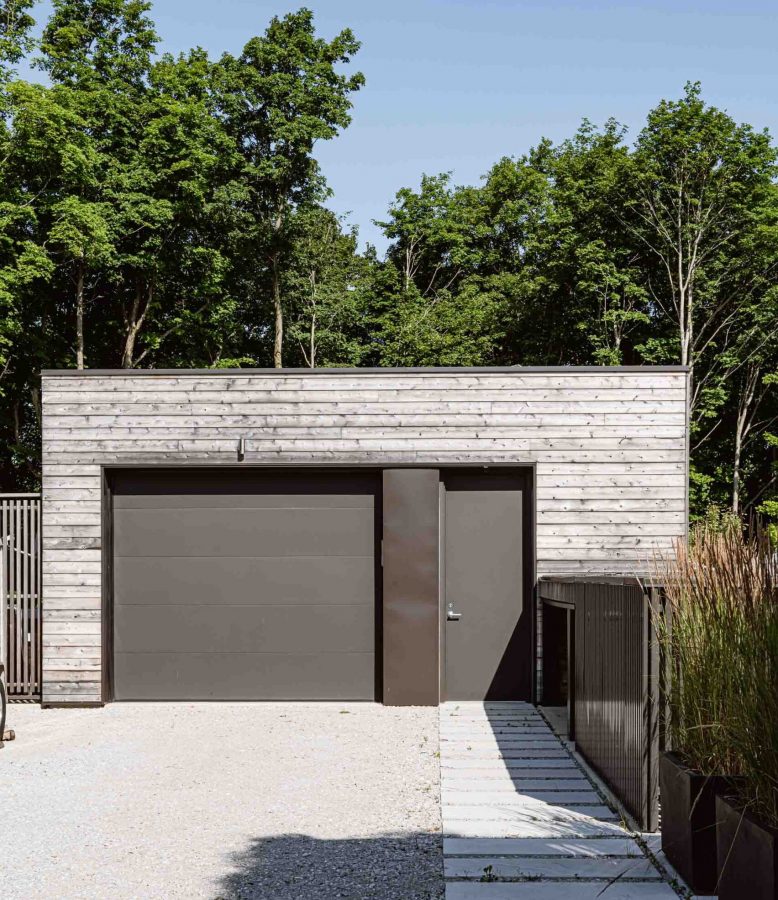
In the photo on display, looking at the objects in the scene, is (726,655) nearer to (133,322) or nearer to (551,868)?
(551,868)

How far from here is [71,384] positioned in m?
9.82

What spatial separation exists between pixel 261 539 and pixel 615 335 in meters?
17.4

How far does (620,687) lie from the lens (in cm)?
575

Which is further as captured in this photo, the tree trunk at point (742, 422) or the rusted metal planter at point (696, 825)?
the tree trunk at point (742, 422)

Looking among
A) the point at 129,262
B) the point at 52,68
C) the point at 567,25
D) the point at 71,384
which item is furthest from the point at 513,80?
the point at 52,68

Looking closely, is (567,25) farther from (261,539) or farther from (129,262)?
(129,262)

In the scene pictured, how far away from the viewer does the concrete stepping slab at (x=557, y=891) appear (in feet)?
14.1

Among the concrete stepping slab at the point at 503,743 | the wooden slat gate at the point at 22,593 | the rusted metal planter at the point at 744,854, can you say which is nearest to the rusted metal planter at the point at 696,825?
the rusted metal planter at the point at 744,854

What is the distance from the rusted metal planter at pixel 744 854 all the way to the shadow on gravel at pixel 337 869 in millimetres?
1224

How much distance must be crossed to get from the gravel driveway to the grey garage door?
24.3 inches

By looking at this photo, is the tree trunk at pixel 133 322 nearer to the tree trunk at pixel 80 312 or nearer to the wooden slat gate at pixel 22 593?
the tree trunk at pixel 80 312

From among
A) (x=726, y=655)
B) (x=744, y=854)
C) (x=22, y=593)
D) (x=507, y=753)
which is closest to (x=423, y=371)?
(x=507, y=753)

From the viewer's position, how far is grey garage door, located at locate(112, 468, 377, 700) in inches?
388

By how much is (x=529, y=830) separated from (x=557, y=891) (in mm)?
958
